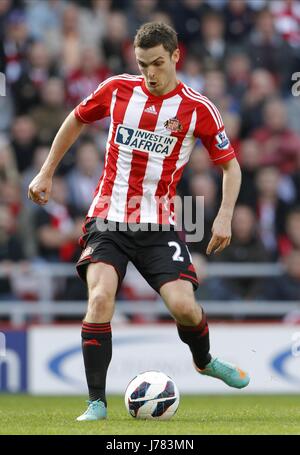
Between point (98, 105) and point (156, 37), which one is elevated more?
point (156, 37)

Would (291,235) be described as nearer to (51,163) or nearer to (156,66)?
(51,163)

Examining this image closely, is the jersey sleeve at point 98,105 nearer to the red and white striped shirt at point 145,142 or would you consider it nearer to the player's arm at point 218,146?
the red and white striped shirt at point 145,142

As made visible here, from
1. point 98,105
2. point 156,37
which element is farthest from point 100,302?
point 156,37

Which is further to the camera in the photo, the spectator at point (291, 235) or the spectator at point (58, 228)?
the spectator at point (291, 235)

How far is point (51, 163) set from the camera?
7.20 m

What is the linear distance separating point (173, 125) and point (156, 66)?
0.46 metres

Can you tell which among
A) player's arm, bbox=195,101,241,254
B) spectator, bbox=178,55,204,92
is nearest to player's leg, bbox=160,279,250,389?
player's arm, bbox=195,101,241,254

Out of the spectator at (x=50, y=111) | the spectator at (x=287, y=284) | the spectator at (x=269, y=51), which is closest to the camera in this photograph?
the spectator at (x=287, y=284)

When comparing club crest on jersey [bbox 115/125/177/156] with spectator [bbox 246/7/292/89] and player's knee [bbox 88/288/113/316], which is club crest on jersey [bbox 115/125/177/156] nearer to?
player's knee [bbox 88/288/113/316]

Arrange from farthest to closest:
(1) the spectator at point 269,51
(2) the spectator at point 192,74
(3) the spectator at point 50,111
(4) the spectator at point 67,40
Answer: (1) the spectator at point 269,51, (4) the spectator at point 67,40, (2) the spectator at point 192,74, (3) the spectator at point 50,111

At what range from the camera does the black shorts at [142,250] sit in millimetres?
6988

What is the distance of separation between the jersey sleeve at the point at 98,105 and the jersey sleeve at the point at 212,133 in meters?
0.60

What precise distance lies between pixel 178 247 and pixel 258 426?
1.35 m

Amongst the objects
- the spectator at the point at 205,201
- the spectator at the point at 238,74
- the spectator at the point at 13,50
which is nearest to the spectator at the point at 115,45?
the spectator at the point at 13,50
